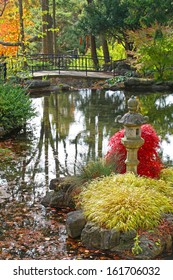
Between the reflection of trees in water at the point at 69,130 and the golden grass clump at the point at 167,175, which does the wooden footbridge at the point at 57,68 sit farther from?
the golden grass clump at the point at 167,175

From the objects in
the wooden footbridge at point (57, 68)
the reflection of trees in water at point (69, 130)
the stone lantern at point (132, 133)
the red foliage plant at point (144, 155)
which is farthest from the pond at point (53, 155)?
the wooden footbridge at point (57, 68)

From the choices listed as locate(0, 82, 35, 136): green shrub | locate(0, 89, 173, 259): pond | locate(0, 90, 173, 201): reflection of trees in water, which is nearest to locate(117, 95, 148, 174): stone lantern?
locate(0, 89, 173, 259): pond

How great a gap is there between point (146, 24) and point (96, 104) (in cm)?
933

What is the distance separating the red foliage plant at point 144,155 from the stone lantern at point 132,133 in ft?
1.17

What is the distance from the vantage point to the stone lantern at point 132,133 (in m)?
8.06

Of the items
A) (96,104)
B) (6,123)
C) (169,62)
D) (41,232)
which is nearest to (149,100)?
(96,104)

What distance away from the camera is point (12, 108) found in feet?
46.0

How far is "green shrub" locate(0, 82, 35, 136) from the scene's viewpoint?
45.6ft

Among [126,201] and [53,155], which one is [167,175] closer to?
[126,201]

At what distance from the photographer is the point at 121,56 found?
110 feet

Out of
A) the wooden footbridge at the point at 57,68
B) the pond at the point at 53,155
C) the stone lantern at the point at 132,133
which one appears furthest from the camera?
the wooden footbridge at the point at 57,68

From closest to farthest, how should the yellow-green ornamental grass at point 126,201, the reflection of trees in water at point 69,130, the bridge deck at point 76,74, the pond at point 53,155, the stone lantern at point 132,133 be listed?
the yellow-green ornamental grass at point 126,201 → the pond at point 53,155 → the stone lantern at point 132,133 → the reflection of trees in water at point 69,130 → the bridge deck at point 76,74

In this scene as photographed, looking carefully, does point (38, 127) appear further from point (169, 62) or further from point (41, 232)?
point (169, 62)

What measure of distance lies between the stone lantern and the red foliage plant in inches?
14.1
